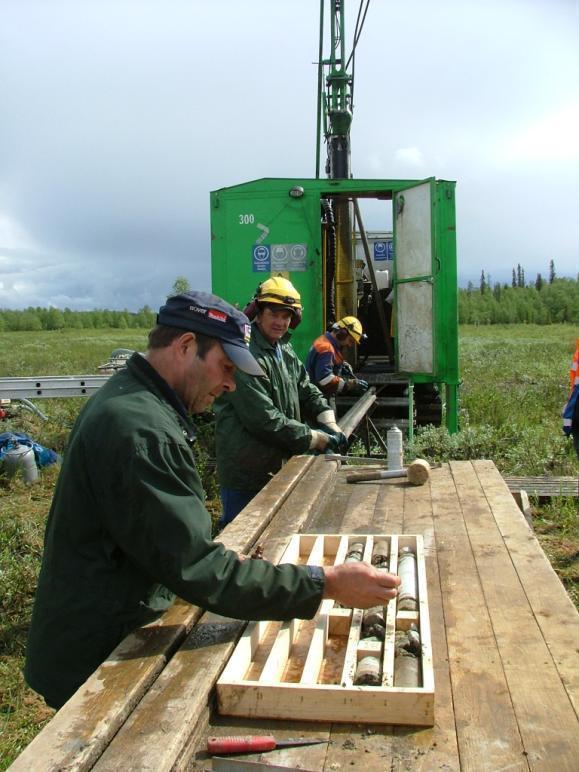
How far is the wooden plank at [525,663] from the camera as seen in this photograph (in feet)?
5.60

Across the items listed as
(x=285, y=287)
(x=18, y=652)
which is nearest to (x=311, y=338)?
(x=285, y=287)

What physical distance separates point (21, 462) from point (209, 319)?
6517 mm

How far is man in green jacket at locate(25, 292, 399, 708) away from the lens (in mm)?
1885

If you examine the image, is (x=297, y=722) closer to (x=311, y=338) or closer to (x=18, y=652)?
(x=18, y=652)

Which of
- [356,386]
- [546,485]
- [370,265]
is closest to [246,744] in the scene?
[546,485]

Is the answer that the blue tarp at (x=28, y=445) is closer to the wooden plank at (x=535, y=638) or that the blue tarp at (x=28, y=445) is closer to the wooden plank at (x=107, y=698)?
the wooden plank at (x=535, y=638)

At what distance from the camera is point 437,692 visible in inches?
76.7

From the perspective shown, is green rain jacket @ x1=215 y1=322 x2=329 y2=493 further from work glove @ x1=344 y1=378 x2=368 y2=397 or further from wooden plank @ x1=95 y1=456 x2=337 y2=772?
work glove @ x1=344 y1=378 x2=368 y2=397

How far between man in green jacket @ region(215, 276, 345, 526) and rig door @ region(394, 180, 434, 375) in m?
3.83

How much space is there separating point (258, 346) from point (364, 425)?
4180 mm

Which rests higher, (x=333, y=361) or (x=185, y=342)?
(x=185, y=342)

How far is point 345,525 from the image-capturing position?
3436 millimetres

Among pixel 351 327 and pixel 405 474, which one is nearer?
pixel 405 474

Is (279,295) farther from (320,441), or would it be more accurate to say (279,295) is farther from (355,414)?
(355,414)
